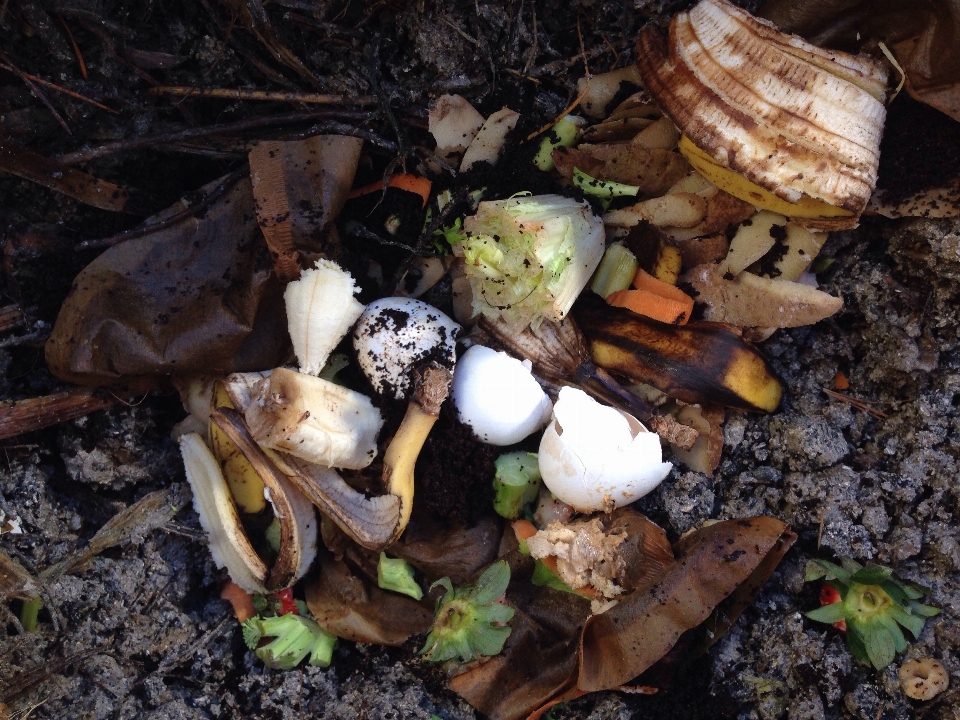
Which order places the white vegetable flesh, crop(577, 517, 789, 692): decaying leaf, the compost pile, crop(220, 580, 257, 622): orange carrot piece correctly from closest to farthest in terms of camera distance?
crop(577, 517, 789, 692): decaying leaf
the compost pile
the white vegetable flesh
crop(220, 580, 257, 622): orange carrot piece

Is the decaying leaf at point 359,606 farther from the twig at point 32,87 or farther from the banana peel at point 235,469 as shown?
the twig at point 32,87

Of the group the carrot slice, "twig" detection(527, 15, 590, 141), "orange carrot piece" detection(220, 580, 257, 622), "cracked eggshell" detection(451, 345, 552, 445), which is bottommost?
"orange carrot piece" detection(220, 580, 257, 622)

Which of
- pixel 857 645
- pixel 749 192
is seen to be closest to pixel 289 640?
pixel 857 645

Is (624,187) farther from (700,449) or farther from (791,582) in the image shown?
(791,582)

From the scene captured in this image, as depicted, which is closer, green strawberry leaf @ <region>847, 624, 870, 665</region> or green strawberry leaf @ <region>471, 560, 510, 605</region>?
green strawberry leaf @ <region>847, 624, 870, 665</region>

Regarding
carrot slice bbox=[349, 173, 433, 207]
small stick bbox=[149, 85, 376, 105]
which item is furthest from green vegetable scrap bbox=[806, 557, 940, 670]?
small stick bbox=[149, 85, 376, 105]

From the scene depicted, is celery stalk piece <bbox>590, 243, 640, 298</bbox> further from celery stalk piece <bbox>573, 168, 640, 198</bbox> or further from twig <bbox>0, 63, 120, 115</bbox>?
twig <bbox>0, 63, 120, 115</bbox>

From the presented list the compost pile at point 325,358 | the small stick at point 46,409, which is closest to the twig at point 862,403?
the compost pile at point 325,358
